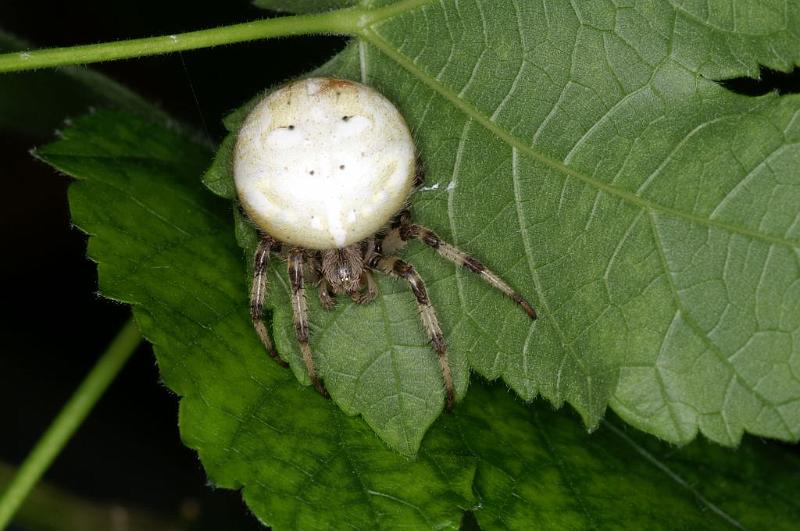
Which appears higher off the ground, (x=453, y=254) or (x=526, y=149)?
(x=526, y=149)

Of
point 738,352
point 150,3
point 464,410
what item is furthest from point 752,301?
point 150,3

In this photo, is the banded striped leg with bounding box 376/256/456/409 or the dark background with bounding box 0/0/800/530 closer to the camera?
the banded striped leg with bounding box 376/256/456/409

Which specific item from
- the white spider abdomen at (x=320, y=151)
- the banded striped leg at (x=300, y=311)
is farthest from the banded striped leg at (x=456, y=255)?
the banded striped leg at (x=300, y=311)

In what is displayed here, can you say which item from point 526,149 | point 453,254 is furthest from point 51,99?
point 526,149

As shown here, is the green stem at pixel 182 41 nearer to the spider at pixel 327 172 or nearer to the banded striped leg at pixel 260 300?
the spider at pixel 327 172

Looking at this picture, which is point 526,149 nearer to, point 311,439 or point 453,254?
point 453,254

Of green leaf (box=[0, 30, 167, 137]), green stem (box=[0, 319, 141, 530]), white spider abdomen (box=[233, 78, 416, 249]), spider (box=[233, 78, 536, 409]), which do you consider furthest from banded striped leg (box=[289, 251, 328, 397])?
green leaf (box=[0, 30, 167, 137])

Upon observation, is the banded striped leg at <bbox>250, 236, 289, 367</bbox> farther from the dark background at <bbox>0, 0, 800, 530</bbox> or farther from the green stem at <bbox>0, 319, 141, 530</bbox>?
the dark background at <bbox>0, 0, 800, 530</bbox>
